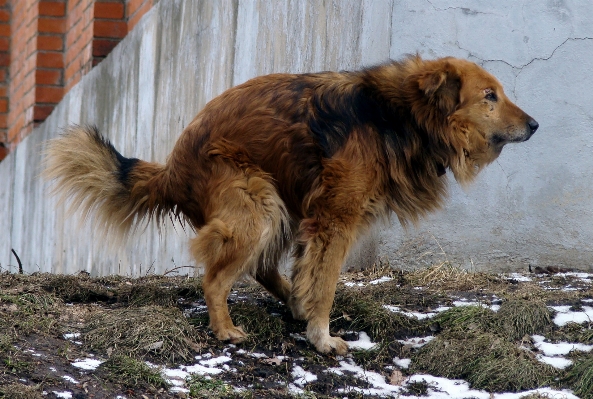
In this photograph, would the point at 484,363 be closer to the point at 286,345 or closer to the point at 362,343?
the point at 362,343

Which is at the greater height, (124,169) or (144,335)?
(124,169)

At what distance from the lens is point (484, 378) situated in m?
4.95

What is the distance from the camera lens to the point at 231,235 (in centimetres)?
532

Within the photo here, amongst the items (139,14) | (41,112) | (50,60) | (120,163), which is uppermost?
(139,14)

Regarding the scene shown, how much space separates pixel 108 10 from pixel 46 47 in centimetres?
197

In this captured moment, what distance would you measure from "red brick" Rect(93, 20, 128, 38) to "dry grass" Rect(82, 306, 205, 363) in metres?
5.94

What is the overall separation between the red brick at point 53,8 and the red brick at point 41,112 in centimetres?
127

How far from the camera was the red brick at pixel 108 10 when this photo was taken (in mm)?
10414

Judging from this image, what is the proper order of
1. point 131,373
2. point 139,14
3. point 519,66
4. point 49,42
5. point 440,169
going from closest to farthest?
point 131,373 → point 440,169 → point 519,66 → point 139,14 → point 49,42

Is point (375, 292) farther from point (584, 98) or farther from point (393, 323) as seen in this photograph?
point (584, 98)

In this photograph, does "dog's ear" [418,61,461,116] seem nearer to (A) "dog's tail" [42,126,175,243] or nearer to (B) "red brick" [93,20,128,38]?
(A) "dog's tail" [42,126,175,243]

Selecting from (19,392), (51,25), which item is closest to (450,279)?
(19,392)

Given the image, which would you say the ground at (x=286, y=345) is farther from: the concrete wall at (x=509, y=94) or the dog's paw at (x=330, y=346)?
the concrete wall at (x=509, y=94)

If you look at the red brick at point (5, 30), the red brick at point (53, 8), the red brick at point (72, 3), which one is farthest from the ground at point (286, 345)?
the red brick at point (5, 30)
